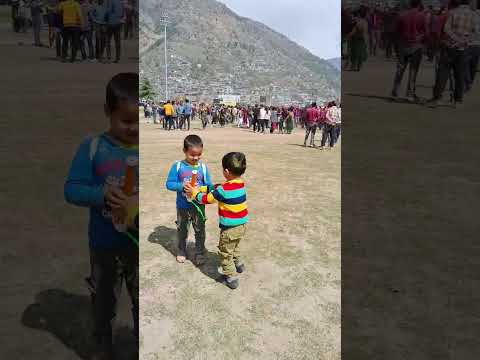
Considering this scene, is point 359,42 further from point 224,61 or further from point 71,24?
point 224,61

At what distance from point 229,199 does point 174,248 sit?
1033 mm

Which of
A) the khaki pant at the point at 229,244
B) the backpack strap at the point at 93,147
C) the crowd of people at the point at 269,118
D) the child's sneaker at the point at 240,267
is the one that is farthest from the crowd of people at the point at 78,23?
the crowd of people at the point at 269,118

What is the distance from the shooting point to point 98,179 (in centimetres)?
134

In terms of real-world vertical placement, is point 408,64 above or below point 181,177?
above

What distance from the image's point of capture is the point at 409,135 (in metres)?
3.54

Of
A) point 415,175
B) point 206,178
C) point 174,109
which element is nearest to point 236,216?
point 206,178

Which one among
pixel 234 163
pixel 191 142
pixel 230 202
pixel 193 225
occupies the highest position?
pixel 191 142

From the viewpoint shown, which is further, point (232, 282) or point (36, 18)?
point (232, 282)

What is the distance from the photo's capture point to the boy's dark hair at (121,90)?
134cm

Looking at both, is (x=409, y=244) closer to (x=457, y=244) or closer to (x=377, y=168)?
(x=457, y=244)

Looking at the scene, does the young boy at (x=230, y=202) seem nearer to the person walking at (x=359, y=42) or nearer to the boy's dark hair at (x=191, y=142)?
the boy's dark hair at (x=191, y=142)

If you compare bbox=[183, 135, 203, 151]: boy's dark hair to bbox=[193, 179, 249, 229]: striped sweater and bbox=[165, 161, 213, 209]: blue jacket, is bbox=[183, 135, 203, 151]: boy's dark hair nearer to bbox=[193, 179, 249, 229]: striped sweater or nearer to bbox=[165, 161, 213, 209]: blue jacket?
bbox=[165, 161, 213, 209]: blue jacket

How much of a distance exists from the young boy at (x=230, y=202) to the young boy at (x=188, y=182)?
131 mm

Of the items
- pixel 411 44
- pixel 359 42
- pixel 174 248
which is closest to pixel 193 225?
pixel 174 248
